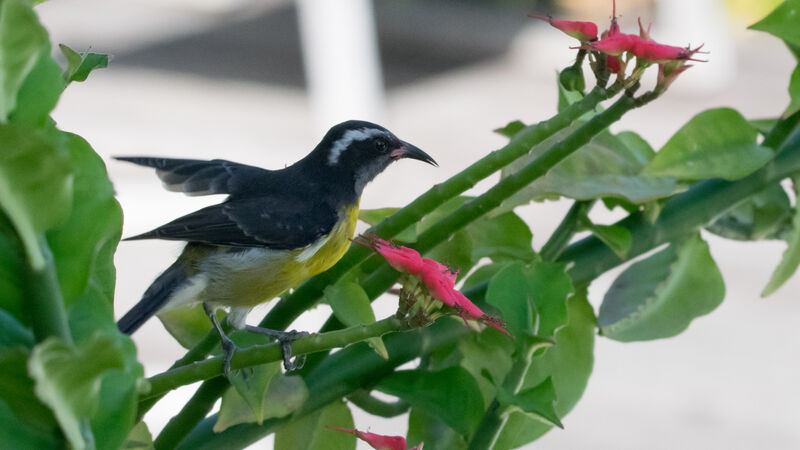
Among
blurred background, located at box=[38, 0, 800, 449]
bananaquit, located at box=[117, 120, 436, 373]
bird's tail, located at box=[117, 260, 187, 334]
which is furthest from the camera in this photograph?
blurred background, located at box=[38, 0, 800, 449]

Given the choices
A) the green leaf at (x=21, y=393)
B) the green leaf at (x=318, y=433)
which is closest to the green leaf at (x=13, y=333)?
the green leaf at (x=21, y=393)

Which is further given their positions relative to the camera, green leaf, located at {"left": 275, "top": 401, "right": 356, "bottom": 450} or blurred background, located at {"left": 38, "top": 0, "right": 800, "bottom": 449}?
blurred background, located at {"left": 38, "top": 0, "right": 800, "bottom": 449}

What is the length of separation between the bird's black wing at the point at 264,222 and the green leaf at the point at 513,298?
410 mm

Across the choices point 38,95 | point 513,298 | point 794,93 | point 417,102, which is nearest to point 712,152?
point 794,93

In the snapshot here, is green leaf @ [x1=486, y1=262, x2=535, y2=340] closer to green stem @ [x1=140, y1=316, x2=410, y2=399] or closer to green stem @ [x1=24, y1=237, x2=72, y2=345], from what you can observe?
green stem @ [x1=140, y1=316, x2=410, y2=399]

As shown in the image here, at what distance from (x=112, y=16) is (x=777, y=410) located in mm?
4978

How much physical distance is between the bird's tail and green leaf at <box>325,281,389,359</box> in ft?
0.70

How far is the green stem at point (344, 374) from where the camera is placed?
52 cm

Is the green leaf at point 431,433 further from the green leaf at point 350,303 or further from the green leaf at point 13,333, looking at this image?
the green leaf at point 13,333

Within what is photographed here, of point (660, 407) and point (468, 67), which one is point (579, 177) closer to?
point (660, 407)

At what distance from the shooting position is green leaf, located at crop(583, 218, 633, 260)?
1.86ft

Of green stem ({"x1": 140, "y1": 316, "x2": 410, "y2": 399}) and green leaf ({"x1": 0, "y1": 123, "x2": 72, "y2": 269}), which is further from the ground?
green leaf ({"x1": 0, "y1": 123, "x2": 72, "y2": 269})

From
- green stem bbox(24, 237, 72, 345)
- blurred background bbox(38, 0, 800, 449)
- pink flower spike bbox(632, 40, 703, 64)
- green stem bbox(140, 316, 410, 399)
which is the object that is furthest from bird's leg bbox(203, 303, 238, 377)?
blurred background bbox(38, 0, 800, 449)

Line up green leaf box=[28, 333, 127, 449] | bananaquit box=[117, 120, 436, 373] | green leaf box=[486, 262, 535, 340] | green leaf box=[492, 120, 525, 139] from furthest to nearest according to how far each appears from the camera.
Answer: bananaquit box=[117, 120, 436, 373] < green leaf box=[492, 120, 525, 139] < green leaf box=[486, 262, 535, 340] < green leaf box=[28, 333, 127, 449]
